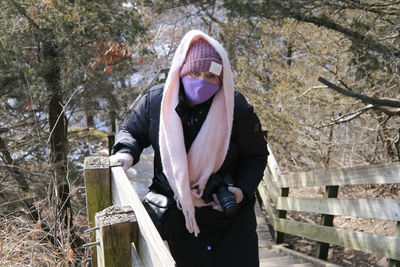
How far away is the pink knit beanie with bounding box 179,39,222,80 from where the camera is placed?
174cm

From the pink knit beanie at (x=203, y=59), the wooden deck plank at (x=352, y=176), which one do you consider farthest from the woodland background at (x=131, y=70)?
the pink knit beanie at (x=203, y=59)

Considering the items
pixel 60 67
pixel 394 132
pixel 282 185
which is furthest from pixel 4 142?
pixel 394 132

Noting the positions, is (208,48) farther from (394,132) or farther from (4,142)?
(4,142)

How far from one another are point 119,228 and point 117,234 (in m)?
0.03

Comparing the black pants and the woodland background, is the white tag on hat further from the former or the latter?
the woodland background

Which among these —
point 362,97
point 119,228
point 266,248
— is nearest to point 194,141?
point 119,228

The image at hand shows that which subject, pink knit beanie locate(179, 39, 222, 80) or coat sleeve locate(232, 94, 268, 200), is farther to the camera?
coat sleeve locate(232, 94, 268, 200)

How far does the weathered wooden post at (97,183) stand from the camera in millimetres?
1764

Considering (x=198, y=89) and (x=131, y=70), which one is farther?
(x=131, y=70)

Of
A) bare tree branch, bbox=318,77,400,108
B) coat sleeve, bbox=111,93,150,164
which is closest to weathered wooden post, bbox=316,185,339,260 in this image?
bare tree branch, bbox=318,77,400,108

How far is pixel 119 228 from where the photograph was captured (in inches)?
51.3

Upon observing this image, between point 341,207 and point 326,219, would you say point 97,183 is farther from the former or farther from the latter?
point 326,219

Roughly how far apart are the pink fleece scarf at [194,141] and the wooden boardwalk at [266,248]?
88.0 inches

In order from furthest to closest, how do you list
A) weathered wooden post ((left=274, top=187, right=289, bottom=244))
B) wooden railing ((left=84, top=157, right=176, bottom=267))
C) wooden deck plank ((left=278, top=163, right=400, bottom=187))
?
weathered wooden post ((left=274, top=187, right=289, bottom=244))
wooden deck plank ((left=278, top=163, right=400, bottom=187))
wooden railing ((left=84, top=157, right=176, bottom=267))
